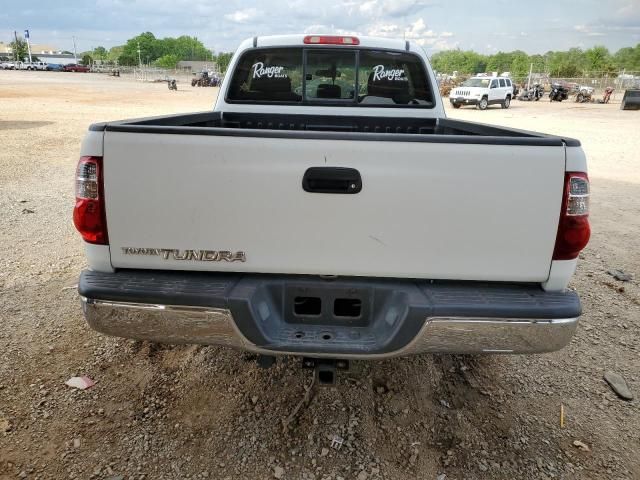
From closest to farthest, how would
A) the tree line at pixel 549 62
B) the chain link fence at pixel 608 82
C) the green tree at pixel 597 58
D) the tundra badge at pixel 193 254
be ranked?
the tundra badge at pixel 193 254, the chain link fence at pixel 608 82, the tree line at pixel 549 62, the green tree at pixel 597 58

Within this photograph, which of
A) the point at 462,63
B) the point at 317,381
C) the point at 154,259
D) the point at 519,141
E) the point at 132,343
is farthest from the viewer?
the point at 462,63

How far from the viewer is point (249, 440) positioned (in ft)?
8.93

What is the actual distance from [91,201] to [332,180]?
110 cm

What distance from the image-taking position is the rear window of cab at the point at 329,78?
457cm

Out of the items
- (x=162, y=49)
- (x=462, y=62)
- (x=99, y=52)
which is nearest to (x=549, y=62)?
(x=462, y=62)

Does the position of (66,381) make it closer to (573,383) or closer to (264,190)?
(264,190)

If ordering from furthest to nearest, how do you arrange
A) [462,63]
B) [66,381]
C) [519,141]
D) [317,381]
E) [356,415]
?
[462,63], [66,381], [356,415], [317,381], [519,141]

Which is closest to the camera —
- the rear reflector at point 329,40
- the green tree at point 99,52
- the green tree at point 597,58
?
the rear reflector at point 329,40

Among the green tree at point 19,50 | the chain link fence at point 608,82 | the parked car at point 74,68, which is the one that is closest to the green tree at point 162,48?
the green tree at point 19,50

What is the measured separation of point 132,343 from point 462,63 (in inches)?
5849

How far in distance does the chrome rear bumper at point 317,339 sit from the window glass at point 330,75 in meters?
2.88

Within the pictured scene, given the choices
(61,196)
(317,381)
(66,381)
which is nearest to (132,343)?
(66,381)

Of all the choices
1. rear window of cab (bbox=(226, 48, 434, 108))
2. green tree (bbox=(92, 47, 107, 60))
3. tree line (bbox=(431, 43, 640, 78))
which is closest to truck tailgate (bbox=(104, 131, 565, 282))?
rear window of cab (bbox=(226, 48, 434, 108))

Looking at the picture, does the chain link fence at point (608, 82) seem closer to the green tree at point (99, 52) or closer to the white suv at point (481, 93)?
the white suv at point (481, 93)
